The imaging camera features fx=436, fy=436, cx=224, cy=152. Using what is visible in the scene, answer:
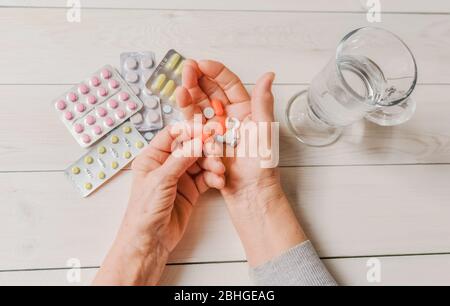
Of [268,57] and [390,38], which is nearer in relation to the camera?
[390,38]

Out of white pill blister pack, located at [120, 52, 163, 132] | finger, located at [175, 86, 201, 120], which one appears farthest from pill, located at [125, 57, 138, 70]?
finger, located at [175, 86, 201, 120]

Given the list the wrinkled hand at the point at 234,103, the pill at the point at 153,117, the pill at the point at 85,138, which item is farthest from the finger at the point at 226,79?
the pill at the point at 85,138

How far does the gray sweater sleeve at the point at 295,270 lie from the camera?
2.03 feet

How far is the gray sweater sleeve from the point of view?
620 mm

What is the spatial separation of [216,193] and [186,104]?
5.7 inches

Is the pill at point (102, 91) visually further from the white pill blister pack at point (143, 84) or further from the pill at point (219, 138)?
the pill at point (219, 138)

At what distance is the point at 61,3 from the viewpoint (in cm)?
71

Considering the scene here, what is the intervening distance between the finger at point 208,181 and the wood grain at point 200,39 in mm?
178

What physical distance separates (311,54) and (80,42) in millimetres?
378

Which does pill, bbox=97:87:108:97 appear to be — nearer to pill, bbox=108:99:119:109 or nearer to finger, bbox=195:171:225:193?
pill, bbox=108:99:119:109

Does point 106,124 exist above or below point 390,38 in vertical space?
below

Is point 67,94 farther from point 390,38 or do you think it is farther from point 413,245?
point 413,245
